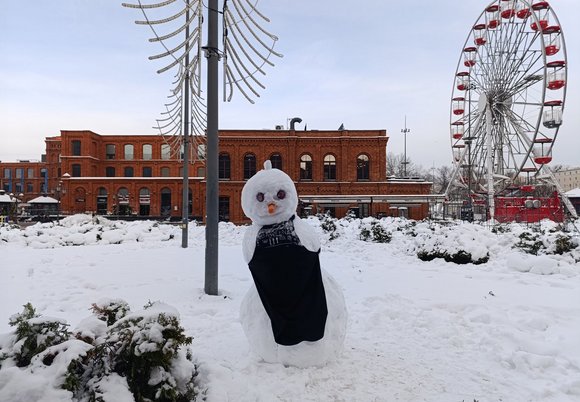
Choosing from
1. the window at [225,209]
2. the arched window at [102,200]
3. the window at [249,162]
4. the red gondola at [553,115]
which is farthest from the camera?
the arched window at [102,200]

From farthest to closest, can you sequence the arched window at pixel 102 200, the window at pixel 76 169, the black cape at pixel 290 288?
1. the window at pixel 76 169
2. the arched window at pixel 102 200
3. the black cape at pixel 290 288

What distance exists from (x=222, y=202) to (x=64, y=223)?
670 inches

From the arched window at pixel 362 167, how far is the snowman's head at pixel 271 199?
109 ft

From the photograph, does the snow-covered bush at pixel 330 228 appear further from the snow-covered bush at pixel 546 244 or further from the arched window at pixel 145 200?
the arched window at pixel 145 200

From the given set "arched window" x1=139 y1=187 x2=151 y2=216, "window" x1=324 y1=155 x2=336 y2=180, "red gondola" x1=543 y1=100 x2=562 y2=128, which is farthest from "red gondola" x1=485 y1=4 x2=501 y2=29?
"arched window" x1=139 y1=187 x2=151 y2=216

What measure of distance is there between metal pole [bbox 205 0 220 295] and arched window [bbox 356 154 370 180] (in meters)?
30.9

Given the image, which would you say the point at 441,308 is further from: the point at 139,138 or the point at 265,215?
the point at 139,138

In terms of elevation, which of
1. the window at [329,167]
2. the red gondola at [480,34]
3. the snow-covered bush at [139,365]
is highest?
the red gondola at [480,34]

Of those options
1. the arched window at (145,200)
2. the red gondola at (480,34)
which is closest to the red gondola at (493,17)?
the red gondola at (480,34)

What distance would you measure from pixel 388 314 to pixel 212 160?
12.4 ft

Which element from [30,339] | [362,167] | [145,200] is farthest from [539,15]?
[145,200]

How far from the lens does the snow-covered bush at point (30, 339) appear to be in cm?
218

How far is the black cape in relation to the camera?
334 centimetres

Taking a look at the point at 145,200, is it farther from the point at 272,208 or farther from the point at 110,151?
the point at 272,208
